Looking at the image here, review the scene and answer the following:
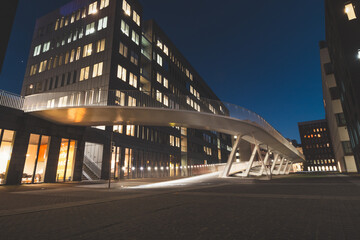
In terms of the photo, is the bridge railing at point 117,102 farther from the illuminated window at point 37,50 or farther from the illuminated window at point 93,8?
the illuminated window at point 37,50

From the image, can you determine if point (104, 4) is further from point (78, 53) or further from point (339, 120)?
point (339, 120)

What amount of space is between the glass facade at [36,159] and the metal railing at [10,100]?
121 inches

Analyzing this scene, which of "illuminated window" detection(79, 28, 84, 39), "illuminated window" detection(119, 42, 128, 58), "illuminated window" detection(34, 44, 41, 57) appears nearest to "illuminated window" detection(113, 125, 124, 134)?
"illuminated window" detection(119, 42, 128, 58)

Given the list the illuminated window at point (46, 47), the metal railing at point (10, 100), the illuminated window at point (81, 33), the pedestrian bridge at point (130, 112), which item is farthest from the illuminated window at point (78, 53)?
the metal railing at point (10, 100)

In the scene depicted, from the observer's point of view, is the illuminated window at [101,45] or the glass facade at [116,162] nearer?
the glass facade at [116,162]

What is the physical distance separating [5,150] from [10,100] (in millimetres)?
4545

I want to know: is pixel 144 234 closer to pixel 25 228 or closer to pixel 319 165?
pixel 25 228

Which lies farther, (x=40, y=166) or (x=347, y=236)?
(x=40, y=166)

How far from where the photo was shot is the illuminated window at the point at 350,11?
1123 inches

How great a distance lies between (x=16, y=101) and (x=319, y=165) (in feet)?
534

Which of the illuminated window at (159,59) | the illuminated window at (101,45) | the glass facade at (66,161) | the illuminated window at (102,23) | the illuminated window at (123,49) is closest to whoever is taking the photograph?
the glass facade at (66,161)

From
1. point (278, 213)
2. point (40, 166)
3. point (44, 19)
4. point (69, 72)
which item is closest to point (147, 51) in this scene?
point (69, 72)

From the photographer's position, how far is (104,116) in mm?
19641

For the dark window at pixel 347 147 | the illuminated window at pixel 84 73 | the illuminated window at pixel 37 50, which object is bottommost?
the dark window at pixel 347 147
